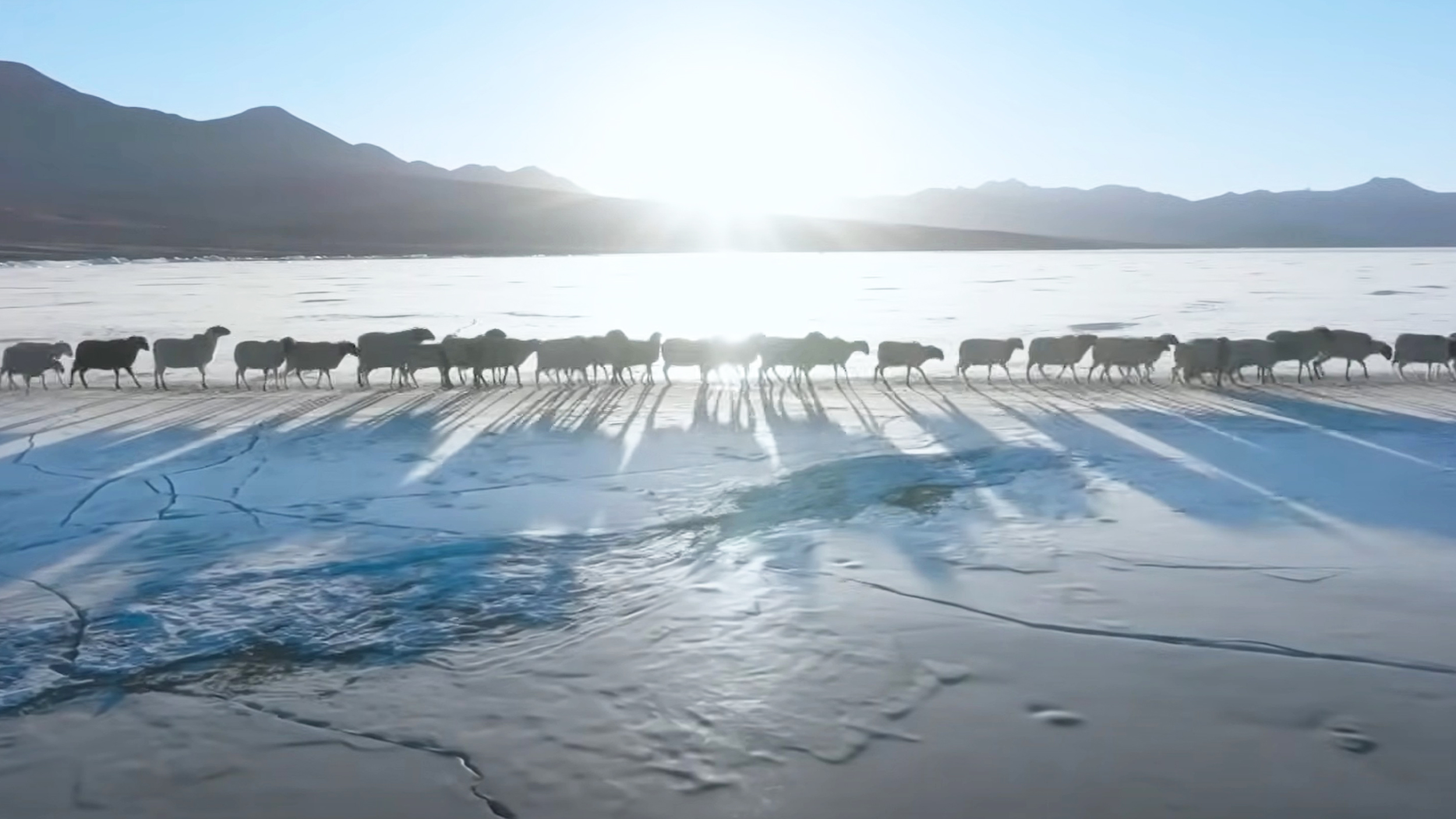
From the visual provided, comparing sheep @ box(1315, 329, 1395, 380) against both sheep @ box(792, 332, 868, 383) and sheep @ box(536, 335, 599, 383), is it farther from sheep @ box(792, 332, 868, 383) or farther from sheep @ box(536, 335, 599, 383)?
sheep @ box(536, 335, 599, 383)

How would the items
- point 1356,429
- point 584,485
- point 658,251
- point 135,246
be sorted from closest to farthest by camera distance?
point 584,485 < point 1356,429 < point 135,246 < point 658,251

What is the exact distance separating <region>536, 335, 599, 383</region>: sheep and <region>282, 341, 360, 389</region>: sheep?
290cm

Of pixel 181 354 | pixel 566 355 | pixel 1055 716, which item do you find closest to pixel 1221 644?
pixel 1055 716

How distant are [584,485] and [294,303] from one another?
28.5m

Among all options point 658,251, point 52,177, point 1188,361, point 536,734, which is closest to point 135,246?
point 658,251

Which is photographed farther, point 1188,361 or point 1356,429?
point 1188,361

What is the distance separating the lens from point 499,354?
58.0 ft

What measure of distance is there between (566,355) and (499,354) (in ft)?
3.51

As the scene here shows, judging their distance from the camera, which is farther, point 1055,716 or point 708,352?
point 708,352

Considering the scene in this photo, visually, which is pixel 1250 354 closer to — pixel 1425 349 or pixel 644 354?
pixel 1425 349

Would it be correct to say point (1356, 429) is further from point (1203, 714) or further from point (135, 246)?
point (135, 246)

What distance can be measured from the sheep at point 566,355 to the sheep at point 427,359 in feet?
4.52


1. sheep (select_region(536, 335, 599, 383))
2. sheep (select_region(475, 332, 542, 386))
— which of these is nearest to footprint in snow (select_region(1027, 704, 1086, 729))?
sheep (select_region(536, 335, 599, 383))

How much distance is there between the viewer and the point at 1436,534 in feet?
25.3
